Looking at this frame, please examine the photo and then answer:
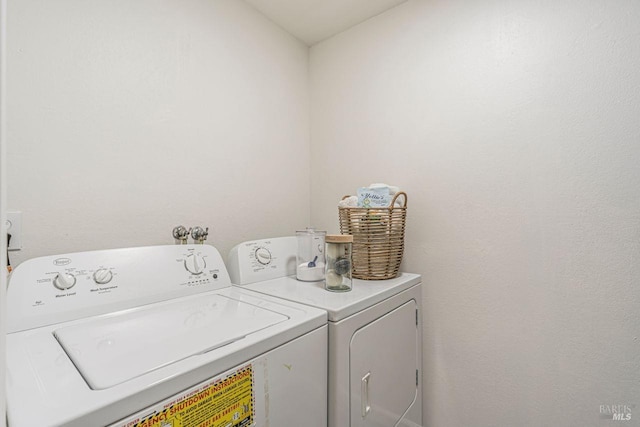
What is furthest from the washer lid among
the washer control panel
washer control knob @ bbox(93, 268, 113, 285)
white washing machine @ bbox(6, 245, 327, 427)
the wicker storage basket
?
the wicker storage basket

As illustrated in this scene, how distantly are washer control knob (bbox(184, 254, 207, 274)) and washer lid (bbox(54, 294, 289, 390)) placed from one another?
157 mm

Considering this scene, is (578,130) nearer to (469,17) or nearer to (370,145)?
(469,17)

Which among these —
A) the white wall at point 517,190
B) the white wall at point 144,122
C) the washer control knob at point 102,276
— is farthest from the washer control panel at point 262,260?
the white wall at point 517,190

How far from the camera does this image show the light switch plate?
0.94 metres

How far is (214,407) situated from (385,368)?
702mm

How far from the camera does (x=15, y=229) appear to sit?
37.4 inches

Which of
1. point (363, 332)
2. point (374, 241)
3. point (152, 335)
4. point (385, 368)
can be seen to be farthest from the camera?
point (374, 241)

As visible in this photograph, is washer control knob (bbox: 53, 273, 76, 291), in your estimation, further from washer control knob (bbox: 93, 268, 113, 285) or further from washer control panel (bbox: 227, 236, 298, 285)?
washer control panel (bbox: 227, 236, 298, 285)

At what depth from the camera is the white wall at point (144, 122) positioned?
998mm

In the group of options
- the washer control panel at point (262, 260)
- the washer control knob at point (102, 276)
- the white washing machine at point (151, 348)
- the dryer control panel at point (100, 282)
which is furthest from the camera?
the washer control panel at point (262, 260)

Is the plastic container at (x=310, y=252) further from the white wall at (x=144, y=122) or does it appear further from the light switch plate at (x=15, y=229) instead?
the light switch plate at (x=15, y=229)

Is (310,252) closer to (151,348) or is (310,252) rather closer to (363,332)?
(363,332)

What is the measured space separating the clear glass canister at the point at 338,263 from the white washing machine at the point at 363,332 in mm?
48

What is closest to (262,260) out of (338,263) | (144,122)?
(338,263)
